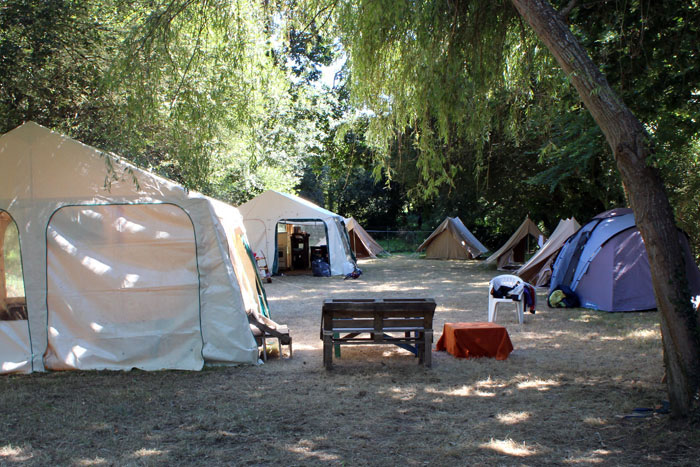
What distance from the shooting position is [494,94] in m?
6.09

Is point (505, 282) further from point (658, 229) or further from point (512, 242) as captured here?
point (512, 242)

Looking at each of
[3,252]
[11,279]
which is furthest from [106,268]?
[3,252]

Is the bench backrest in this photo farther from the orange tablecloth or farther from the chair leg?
the chair leg

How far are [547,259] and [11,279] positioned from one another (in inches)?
441

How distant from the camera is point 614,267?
9.56 m

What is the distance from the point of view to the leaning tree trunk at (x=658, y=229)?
154 inches

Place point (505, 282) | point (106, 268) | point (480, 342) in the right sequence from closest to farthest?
point (106, 268), point (480, 342), point (505, 282)

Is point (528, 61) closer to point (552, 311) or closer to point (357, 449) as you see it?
point (357, 449)

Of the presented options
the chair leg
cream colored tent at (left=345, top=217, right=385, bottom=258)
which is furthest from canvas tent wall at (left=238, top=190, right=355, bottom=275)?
the chair leg

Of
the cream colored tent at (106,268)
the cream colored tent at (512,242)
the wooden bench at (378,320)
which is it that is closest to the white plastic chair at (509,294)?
the wooden bench at (378,320)

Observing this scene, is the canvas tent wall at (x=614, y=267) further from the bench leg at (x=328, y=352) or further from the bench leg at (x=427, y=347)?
the bench leg at (x=328, y=352)

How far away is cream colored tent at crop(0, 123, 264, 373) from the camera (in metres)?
5.73

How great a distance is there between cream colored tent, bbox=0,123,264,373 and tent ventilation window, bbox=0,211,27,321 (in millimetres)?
11

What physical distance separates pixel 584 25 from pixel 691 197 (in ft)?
36.9
